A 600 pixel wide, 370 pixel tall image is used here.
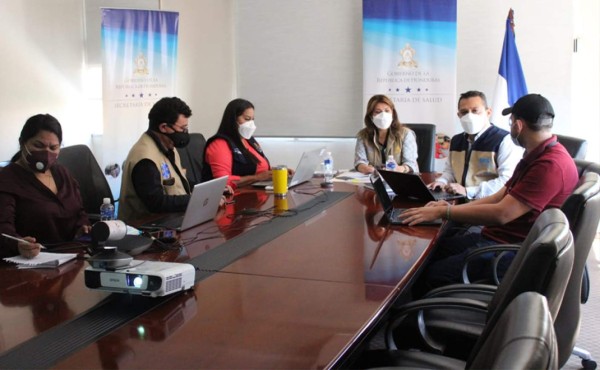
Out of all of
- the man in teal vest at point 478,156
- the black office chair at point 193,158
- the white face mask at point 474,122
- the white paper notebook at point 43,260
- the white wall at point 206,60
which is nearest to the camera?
the white paper notebook at point 43,260

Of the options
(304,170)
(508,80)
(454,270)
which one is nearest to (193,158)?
(304,170)

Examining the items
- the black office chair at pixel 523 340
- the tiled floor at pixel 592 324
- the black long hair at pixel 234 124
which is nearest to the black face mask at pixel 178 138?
the black long hair at pixel 234 124

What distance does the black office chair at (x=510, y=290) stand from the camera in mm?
1387

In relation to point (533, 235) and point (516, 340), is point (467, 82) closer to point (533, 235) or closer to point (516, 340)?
point (533, 235)

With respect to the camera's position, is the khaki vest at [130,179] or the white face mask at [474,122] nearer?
the khaki vest at [130,179]

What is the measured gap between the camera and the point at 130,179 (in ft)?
10.00

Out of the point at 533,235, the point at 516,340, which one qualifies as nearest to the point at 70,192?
the point at 533,235

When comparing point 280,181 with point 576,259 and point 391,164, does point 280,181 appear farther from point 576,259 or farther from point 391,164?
point 576,259

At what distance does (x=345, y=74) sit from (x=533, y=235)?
4526 millimetres

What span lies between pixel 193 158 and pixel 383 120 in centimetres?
141

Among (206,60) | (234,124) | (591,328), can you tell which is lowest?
(591,328)

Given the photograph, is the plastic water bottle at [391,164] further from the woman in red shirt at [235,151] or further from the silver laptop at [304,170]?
the woman in red shirt at [235,151]

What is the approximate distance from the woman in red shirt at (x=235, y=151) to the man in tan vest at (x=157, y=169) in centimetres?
68

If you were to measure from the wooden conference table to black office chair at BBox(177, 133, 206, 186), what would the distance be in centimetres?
190
